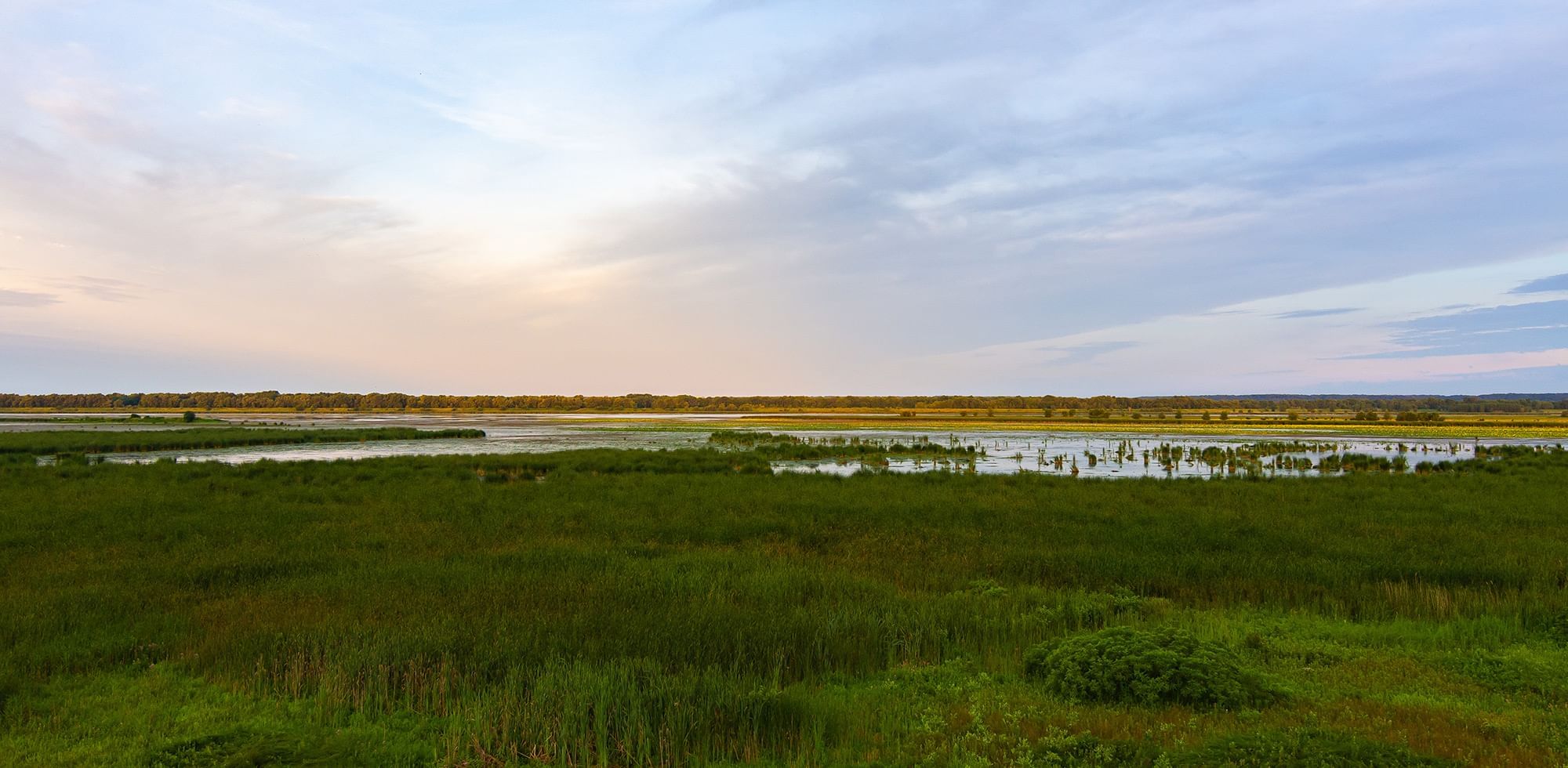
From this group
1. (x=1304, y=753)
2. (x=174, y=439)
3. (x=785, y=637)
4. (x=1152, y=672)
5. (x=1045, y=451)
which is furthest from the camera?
(x=174, y=439)

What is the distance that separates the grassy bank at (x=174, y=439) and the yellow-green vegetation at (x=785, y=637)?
35.6m

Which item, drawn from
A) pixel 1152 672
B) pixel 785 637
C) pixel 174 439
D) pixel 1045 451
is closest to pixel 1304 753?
pixel 1152 672

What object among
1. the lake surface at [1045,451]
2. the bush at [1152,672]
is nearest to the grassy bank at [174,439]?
the lake surface at [1045,451]

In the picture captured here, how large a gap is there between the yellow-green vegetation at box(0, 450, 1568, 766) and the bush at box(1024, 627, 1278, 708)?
0.03m

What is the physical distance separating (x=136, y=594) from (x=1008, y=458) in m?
38.2

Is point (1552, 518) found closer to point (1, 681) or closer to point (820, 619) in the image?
point (820, 619)

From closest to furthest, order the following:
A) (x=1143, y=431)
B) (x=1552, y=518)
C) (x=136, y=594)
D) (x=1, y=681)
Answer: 1. (x=1, y=681)
2. (x=136, y=594)
3. (x=1552, y=518)
4. (x=1143, y=431)

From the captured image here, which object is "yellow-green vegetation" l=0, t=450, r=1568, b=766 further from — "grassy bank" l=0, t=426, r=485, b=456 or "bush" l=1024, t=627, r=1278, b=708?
"grassy bank" l=0, t=426, r=485, b=456

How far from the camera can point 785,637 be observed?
8.87m

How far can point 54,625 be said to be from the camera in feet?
30.5

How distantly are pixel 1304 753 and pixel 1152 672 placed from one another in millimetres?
1914

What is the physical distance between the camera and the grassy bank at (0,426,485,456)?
4597cm

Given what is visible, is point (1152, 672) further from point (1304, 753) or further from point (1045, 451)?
point (1045, 451)

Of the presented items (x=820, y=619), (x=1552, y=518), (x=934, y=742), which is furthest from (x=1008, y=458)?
(x=934, y=742)
